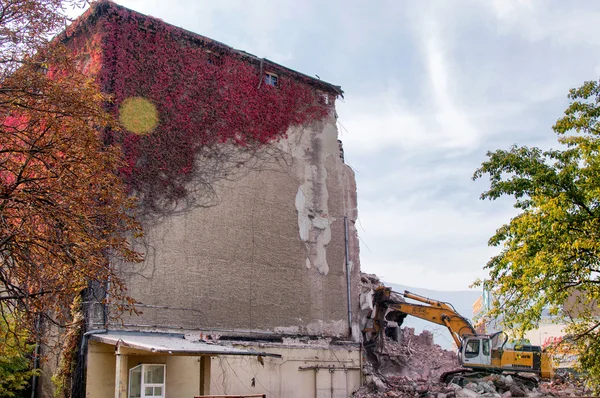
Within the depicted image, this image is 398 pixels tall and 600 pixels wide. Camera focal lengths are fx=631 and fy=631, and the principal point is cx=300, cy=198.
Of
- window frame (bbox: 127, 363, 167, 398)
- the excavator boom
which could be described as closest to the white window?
window frame (bbox: 127, 363, 167, 398)

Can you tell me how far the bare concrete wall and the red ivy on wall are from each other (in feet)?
4.24

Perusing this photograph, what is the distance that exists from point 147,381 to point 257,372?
460cm

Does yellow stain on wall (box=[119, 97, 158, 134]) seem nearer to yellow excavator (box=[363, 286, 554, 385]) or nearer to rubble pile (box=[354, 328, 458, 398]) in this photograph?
yellow excavator (box=[363, 286, 554, 385])

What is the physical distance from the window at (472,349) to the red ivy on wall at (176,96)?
1110 centimetres

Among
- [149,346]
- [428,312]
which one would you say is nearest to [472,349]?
[428,312]

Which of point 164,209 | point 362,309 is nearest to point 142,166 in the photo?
point 164,209

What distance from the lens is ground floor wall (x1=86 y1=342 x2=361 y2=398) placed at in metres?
17.3

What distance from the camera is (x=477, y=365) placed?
24.5 meters

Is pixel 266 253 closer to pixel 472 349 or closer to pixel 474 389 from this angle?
pixel 474 389

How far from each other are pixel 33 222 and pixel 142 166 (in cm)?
873

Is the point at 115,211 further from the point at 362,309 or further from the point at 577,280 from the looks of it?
the point at 362,309

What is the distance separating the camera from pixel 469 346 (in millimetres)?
25000

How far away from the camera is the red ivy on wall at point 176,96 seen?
66.0 ft

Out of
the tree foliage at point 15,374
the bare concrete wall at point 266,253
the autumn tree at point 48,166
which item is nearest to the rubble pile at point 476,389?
the bare concrete wall at point 266,253
